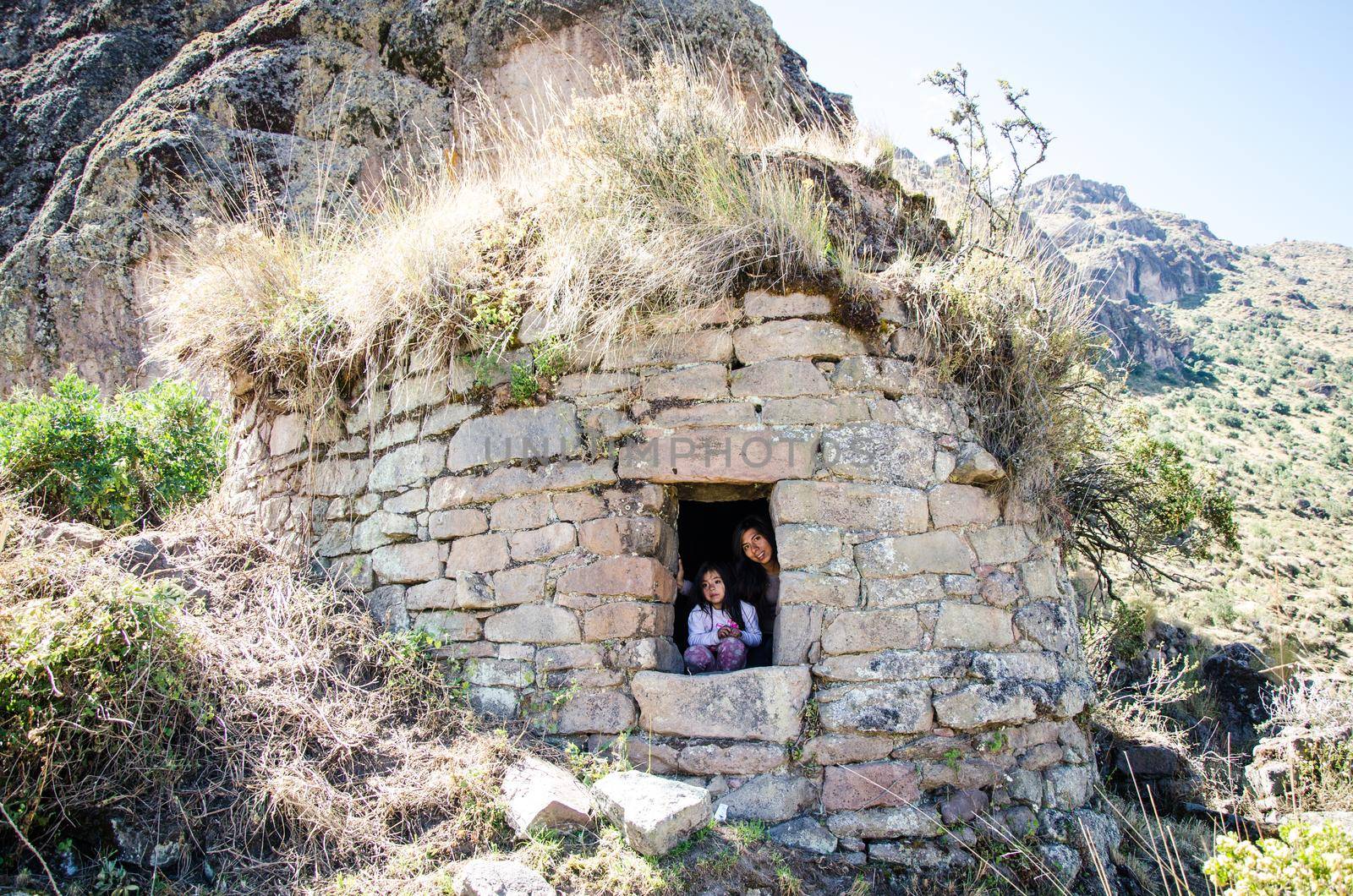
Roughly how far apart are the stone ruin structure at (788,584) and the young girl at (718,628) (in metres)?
0.28

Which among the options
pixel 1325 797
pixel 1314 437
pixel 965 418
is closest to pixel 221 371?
pixel 965 418

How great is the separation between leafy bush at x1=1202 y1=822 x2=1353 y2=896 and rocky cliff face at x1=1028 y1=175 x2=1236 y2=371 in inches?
577

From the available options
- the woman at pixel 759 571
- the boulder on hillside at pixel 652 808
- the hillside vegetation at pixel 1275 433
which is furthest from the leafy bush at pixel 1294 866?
the woman at pixel 759 571

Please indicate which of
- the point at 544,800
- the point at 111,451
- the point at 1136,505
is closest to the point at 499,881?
the point at 544,800

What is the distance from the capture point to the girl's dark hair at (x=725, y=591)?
4141 millimetres

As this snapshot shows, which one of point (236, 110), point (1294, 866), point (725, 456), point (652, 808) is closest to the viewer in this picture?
point (1294, 866)

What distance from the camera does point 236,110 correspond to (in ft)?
23.8

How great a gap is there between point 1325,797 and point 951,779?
116 inches

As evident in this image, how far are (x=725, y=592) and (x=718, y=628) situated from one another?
0.26 metres

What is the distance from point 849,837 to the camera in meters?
3.13

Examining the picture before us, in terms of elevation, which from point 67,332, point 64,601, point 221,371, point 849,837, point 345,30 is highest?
point 345,30

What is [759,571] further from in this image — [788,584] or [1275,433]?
[1275,433]

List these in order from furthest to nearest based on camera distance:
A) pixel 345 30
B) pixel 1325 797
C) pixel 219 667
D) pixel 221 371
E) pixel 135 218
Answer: pixel 345 30
pixel 135 218
pixel 221 371
pixel 1325 797
pixel 219 667

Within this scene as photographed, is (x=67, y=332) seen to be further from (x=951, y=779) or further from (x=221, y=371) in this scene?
(x=951, y=779)
